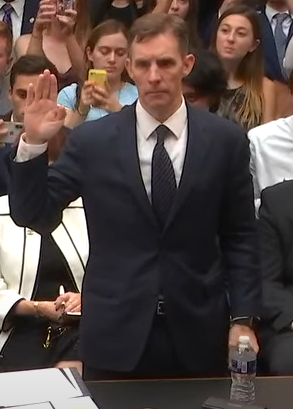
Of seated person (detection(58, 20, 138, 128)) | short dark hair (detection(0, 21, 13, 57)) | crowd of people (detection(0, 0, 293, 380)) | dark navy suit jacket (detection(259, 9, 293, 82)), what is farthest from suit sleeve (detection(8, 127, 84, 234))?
dark navy suit jacket (detection(259, 9, 293, 82))

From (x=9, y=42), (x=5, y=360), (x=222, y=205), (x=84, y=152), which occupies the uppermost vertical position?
(x=9, y=42)

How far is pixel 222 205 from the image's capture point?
1.92 meters

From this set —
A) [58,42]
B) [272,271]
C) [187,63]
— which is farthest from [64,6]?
[187,63]

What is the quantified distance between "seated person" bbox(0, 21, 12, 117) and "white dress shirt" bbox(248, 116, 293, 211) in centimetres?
123

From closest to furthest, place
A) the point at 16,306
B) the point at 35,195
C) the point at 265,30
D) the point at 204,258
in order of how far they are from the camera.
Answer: the point at 35,195 → the point at 204,258 → the point at 16,306 → the point at 265,30

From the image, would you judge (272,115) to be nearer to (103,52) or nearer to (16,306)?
(103,52)

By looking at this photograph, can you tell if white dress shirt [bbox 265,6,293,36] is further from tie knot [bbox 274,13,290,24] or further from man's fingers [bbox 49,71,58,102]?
man's fingers [bbox 49,71,58,102]

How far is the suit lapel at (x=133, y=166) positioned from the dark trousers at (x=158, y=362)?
242mm

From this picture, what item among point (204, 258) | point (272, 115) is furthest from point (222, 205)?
point (272, 115)

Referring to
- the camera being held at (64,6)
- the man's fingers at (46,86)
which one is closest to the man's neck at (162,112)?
the man's fingers at (46,86)

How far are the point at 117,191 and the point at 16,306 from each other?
26.5 inches

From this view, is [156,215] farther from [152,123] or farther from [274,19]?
[274,19]

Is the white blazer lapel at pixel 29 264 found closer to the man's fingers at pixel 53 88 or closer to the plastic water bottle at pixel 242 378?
the man's fingers at pixel 53 88

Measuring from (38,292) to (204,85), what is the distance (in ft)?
2.65
